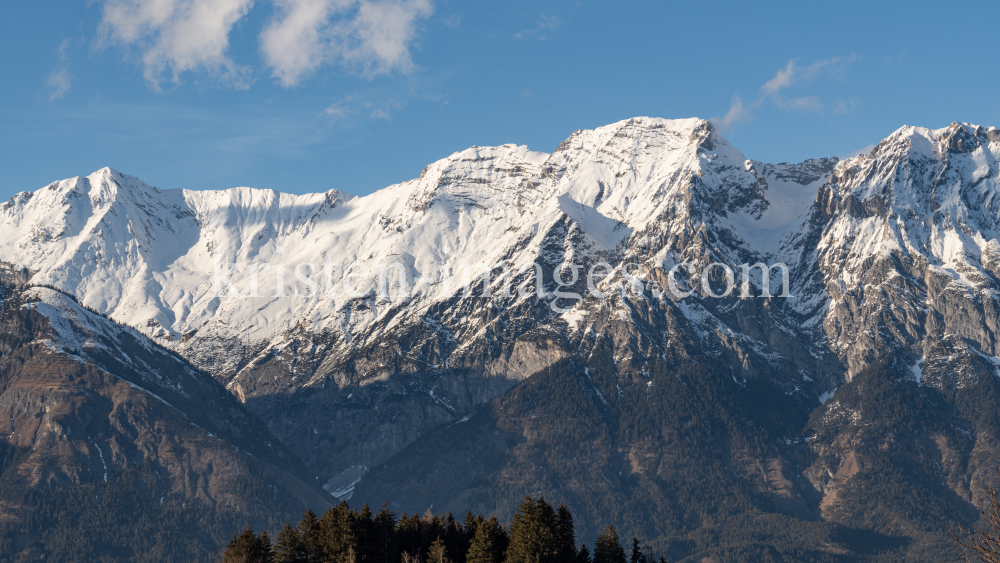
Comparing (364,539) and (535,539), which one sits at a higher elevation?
(364,539)

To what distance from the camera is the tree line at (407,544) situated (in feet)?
468

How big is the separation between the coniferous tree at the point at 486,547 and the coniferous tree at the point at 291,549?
2214 cm

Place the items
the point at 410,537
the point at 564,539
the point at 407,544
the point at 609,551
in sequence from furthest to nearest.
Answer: the point at 609,551
the point at 410,537
the point at 407,544
the point at 564,539

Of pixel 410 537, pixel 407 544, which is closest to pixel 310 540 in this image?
pixel 407 544

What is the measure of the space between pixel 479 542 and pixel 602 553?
2178 cm

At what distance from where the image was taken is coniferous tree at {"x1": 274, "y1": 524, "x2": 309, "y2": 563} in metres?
147

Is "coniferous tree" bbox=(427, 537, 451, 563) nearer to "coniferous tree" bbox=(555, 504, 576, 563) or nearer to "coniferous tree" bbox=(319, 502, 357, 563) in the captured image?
"coniferous tree" bbox=(319, 502, 357, 563)

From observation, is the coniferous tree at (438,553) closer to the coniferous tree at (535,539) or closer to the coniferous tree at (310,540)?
the coniferous tree at (535,539)

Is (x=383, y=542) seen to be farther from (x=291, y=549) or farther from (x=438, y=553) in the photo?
(x=291, y=549)

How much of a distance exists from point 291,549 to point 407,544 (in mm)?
17330

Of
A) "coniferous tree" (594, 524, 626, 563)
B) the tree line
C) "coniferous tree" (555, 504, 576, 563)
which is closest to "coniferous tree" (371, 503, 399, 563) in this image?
the tree line

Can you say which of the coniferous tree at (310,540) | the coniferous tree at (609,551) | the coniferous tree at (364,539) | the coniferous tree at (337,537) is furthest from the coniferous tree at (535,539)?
the coniferous tree at (310,540)

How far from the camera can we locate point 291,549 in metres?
148

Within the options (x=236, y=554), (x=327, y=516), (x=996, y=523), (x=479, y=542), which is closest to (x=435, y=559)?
(x=479, y=542)
